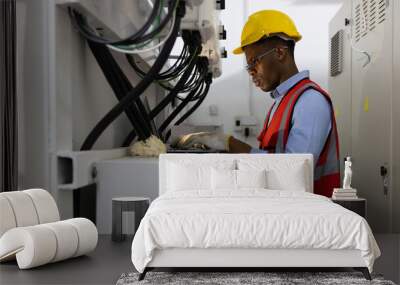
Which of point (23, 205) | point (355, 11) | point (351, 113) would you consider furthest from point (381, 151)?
point (23, 205)

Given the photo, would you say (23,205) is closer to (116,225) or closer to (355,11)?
(116,225)

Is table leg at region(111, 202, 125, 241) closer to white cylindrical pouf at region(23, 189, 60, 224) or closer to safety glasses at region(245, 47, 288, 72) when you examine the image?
white cylindrical pouf at region(23, 189, 60, 224)

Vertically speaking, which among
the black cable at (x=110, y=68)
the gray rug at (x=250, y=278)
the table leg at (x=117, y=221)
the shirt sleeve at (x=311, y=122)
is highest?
the black cable at (x=110, y=68)

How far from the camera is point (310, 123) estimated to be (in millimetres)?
2506

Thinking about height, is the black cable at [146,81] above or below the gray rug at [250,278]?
above

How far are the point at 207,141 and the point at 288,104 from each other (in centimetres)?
53

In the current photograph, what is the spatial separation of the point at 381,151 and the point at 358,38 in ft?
2.73

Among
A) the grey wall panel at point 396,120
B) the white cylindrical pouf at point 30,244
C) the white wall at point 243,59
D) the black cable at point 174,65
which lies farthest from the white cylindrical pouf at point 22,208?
the white wall at point 243,59

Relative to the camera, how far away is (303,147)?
2.58 m

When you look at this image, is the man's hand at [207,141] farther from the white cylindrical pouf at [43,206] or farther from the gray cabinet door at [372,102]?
the white cylindrical pouf at [43,206]

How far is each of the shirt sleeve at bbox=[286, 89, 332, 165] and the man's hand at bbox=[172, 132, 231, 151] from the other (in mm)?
452

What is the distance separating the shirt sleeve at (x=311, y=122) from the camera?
2510 millimetres

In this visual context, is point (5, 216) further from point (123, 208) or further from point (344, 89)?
point (344, 89)

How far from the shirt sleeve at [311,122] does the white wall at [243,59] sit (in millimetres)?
3241
